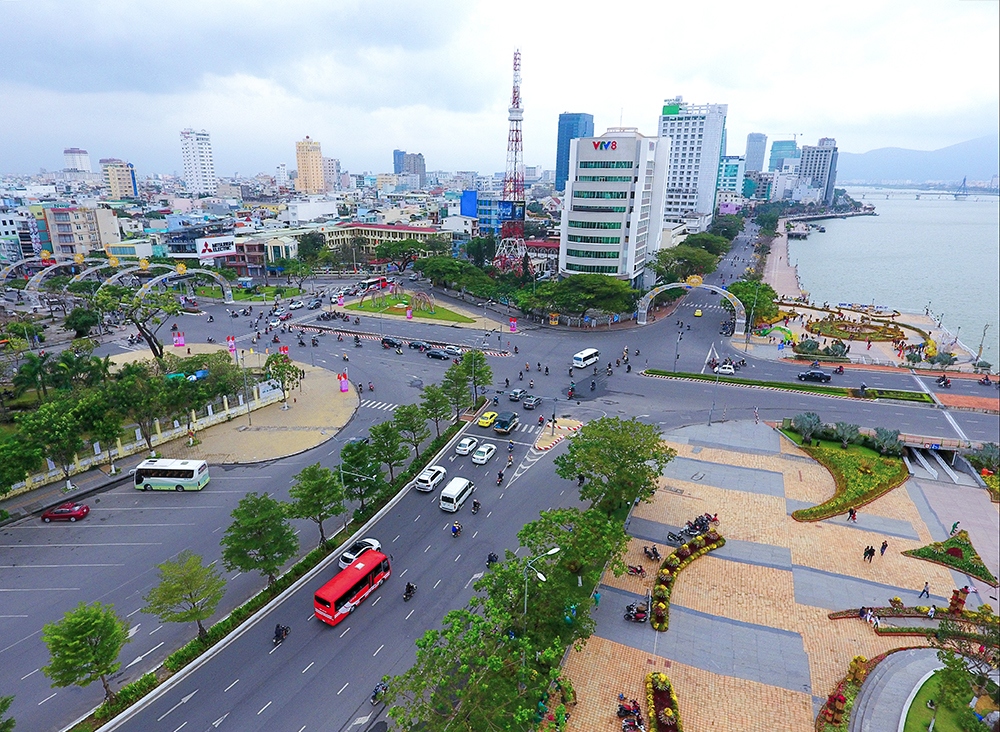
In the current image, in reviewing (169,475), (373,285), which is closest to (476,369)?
(169,475)

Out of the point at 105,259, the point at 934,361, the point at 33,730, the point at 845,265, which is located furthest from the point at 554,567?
the point at 845,265

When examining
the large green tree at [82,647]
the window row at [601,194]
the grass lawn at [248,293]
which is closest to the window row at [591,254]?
the window row at [601,194]

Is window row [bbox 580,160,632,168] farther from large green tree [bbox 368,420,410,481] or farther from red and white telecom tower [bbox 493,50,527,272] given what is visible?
large green tree [bbox 368,420,410,481]

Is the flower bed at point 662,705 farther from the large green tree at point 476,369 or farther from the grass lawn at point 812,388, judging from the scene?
the grass lawn at point 812,388

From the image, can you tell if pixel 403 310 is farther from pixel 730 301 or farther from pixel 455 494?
pixel 455 494

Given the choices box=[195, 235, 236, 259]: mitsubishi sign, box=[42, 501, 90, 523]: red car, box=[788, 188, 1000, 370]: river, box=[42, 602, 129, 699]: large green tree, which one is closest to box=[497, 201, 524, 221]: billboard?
box=[195, 235, 236, 259]: mitsubishi sign
